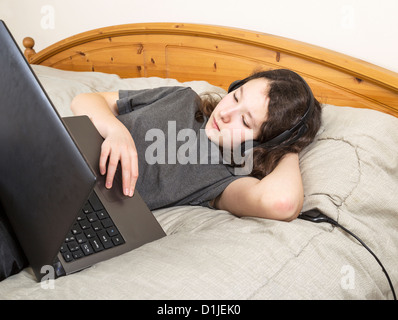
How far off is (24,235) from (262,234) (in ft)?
1.23

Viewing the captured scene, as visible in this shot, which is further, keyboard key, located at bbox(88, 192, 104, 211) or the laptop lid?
keyboard key, located at bbox(88, 192, 104, 211)

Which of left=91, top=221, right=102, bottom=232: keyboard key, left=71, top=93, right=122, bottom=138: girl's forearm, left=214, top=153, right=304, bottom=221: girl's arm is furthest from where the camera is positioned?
left=71, top=93, right=122, bottom=138: girl's forearm

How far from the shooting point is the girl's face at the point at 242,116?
893mm

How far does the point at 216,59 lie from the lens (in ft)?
4.68

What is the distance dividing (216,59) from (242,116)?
0.59 meters

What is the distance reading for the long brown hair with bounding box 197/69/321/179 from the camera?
90 centimetres

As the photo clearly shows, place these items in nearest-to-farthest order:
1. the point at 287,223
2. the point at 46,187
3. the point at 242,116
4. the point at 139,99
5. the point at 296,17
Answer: the point at 46,187
the point at 287,223
the point at 242,116
the point at 139,99
the point at 296,17

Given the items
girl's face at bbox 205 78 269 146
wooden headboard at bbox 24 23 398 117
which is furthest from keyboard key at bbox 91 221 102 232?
wooden headboard at bbox 24 23 398 117

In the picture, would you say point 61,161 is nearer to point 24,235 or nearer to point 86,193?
point 86,193

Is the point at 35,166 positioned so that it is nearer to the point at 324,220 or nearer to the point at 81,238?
the point at 81,238

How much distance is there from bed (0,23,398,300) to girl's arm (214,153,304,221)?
3 cm

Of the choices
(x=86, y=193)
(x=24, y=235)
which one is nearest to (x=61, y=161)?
(x=86, y=193)

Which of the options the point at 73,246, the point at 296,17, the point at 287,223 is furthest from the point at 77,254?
the point at 296,17

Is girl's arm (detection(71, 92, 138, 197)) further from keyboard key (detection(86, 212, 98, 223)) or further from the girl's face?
the girl's face
